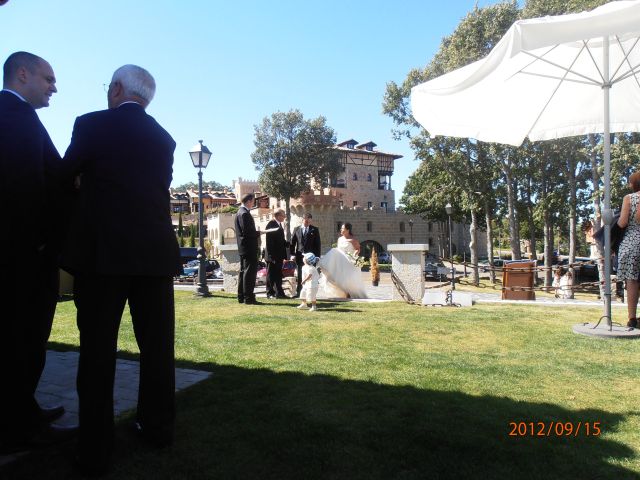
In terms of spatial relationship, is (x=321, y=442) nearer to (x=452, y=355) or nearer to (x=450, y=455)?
(x=450, y=455)

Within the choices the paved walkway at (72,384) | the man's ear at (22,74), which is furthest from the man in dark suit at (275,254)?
the man's ear at (22,74)

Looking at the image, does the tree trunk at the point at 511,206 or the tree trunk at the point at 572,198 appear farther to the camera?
the tree trunk at the point at 511,206

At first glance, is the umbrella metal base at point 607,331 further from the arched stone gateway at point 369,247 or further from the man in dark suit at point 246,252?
the arched stone gateway at point 369,247

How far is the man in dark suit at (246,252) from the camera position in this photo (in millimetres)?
8164

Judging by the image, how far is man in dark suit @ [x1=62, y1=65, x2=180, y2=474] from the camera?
2121mm

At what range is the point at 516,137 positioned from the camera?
5840mm

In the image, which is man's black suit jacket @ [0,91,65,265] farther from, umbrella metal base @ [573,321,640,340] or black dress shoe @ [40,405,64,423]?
umbrella metal base @ [573,321,640,340]

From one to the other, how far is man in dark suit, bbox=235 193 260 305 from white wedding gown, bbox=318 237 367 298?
7.17ft

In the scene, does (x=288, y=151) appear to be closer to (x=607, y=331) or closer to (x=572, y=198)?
(x=572, y=198)

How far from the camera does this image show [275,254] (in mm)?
9297

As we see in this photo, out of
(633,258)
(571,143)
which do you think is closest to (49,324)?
(633,258)

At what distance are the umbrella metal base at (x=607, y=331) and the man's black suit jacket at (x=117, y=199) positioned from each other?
460 centimetres

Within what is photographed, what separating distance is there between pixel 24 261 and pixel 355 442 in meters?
1.91
